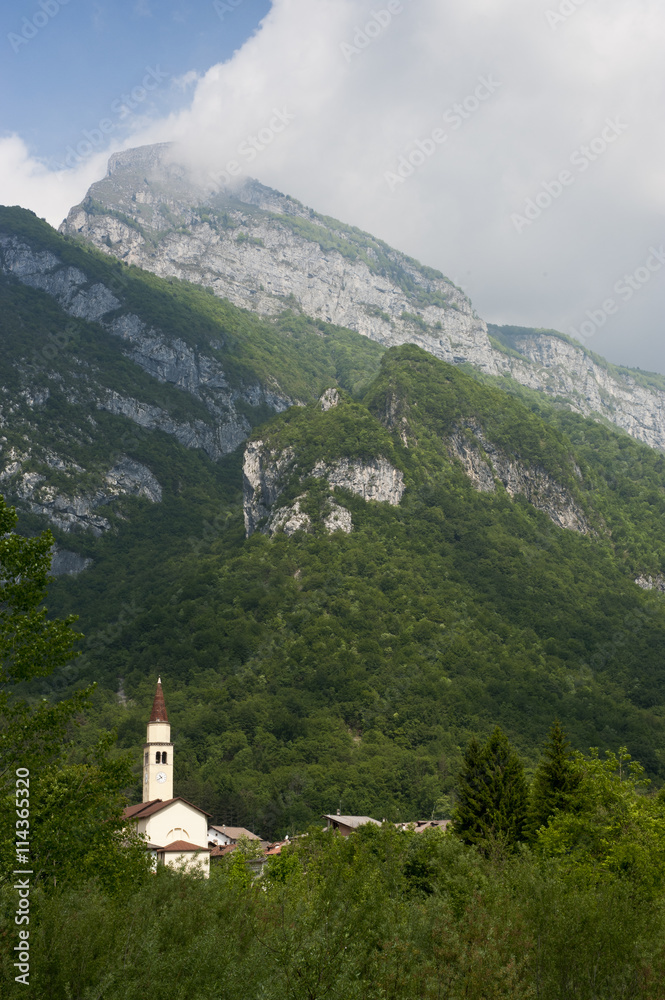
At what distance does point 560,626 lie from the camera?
149250 mm

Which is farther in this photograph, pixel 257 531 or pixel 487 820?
pixel 257 531

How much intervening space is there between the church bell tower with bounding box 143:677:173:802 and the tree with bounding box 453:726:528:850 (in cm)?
3193

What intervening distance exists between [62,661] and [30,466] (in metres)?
184

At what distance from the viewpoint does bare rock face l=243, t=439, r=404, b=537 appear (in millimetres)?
169875

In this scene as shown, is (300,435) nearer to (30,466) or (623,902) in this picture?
(30,466)

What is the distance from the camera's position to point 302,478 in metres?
178

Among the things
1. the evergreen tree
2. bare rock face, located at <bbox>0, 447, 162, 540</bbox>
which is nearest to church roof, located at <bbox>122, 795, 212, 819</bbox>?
the evergreen tree

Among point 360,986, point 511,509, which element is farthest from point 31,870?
point 511,509

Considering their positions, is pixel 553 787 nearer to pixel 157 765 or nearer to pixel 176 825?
pixel 176 825

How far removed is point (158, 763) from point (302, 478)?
10658 centimetres

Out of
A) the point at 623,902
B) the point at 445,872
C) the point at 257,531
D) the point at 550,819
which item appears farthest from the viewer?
the point at 257,531

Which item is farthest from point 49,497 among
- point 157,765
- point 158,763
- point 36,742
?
point 36,742

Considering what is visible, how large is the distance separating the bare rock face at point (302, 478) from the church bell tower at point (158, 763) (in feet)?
304

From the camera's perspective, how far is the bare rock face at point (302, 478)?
557ft
